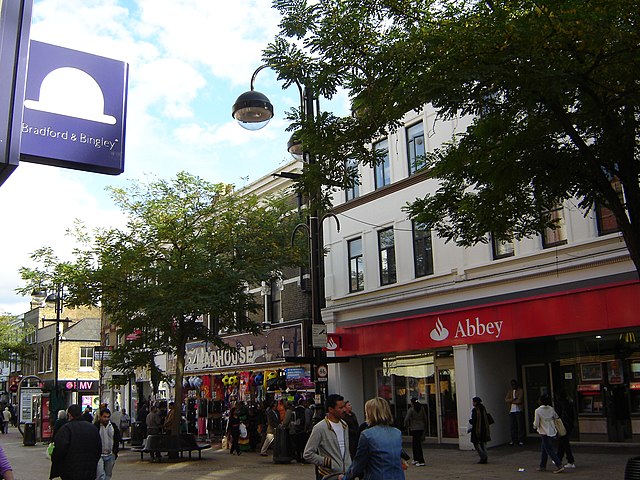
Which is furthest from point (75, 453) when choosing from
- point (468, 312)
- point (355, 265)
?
point (355, 265)

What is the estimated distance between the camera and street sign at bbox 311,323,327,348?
15562 mm

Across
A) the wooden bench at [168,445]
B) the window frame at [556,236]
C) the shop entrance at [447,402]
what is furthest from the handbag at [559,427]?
the wooden bench at [168,445]

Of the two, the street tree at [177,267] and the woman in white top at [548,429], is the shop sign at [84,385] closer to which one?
the street tree at [177,267]

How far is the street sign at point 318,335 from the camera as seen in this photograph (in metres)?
15.6

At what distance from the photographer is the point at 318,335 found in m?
15.6

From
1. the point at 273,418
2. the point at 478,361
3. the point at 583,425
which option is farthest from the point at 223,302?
the point at 583,425

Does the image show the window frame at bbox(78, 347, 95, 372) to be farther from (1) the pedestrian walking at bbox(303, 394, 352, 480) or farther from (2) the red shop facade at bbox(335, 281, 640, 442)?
(1) the pedestrian walking at bbox(303, 394, 352, 480)

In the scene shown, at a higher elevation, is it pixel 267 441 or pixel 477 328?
pixel 477 328

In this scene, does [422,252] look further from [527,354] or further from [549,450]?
[549,450]

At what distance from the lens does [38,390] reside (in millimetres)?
38094

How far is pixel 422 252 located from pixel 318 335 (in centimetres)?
792

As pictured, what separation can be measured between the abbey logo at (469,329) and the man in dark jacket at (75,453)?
13027 millimetres

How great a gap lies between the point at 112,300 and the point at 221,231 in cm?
396

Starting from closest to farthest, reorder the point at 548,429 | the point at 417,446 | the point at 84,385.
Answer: the point at 548,429
the point at 417,446
the point at 84,385
